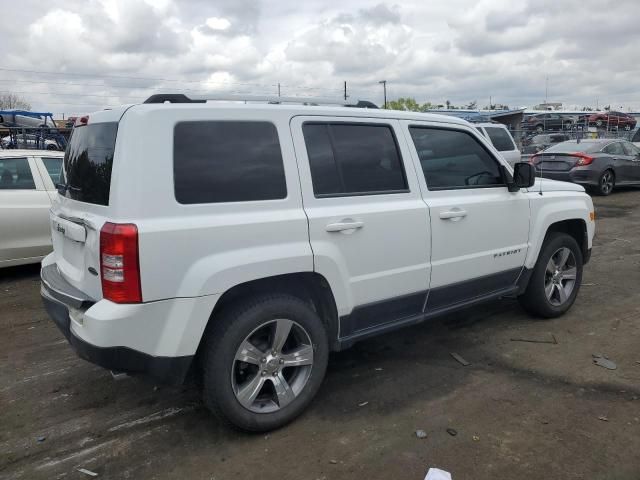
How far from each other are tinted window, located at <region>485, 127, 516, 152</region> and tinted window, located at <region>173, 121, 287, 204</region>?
454 inches

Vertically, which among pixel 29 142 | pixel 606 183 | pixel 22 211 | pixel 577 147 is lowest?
pixel 606 183

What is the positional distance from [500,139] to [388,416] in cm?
1166

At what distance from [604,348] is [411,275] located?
1.91 meters

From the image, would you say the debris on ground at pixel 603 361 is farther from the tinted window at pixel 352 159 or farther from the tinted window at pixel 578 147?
the tinted window at pixel 578 147

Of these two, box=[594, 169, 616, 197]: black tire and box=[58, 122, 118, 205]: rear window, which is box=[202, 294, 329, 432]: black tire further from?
box=[594, 169, 616, 197]: black tire

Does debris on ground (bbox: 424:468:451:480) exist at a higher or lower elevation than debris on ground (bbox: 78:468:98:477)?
higher

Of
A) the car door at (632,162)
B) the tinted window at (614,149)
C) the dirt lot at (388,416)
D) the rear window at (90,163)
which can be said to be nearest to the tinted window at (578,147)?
the tinted window at (614,149)

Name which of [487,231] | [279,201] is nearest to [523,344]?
[487,231]

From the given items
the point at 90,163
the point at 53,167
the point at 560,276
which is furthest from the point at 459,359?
the point at 53,167

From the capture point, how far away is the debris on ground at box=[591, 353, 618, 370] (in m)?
3.97

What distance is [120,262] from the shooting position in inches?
102

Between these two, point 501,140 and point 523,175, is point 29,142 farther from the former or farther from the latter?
point 523,175

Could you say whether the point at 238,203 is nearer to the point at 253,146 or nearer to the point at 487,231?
the point at 253,146

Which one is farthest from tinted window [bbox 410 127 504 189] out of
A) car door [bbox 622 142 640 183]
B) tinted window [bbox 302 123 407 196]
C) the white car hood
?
car door [bbox 622 142 640 183]
